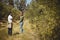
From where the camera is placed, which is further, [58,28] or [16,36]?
[16,36]

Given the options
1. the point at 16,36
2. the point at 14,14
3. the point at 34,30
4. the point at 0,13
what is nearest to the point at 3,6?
the point at 0,13

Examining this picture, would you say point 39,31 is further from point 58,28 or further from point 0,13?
point 0,13

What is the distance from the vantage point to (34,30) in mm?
13766

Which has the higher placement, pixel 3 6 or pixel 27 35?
pixel 3 6

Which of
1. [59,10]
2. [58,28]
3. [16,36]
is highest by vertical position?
[59,10]

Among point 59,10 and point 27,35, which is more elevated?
point 59,10

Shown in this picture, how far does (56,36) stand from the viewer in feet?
42.8

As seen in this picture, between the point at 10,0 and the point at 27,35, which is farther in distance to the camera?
the point at 10,0

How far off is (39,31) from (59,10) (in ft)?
6.13

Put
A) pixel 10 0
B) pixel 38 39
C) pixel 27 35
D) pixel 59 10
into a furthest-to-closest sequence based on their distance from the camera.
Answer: pixel 10 0 → pixel 27 35 → pixel 38 39 → pixel 59 10

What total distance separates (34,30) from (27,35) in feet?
5.04

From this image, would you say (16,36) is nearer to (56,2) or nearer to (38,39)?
(38,39)

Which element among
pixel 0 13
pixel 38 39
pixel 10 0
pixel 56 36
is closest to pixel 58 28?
pixel 56 36

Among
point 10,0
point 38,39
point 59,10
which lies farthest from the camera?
point 10,0
